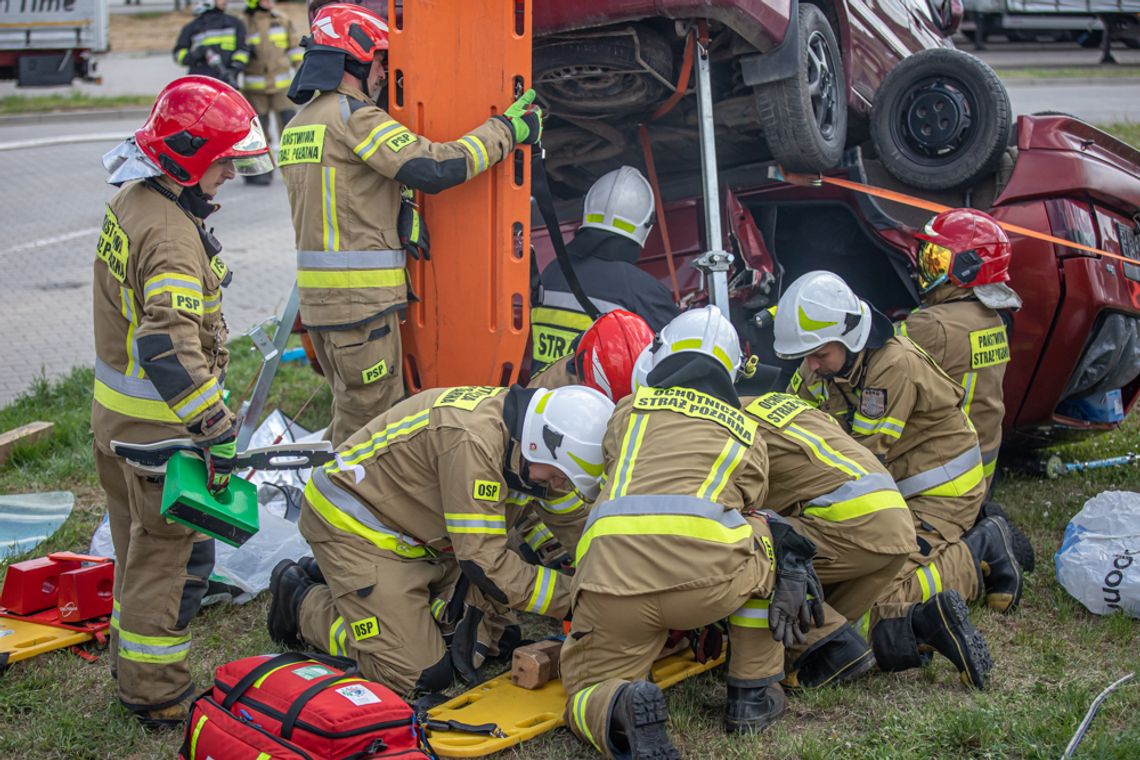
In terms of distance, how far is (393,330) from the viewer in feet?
17.4

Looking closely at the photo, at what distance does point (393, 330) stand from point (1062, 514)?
3.10 m

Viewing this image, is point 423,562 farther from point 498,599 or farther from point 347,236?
point 347,236

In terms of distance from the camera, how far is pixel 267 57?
12914mm

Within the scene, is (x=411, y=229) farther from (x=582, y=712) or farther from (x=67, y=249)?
(x=67, y=249)

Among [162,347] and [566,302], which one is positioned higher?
[162,347]

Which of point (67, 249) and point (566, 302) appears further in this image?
point (67, 249)

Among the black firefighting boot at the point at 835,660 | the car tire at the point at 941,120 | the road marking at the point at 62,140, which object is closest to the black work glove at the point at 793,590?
the black firefighting boot at the point at 835,660

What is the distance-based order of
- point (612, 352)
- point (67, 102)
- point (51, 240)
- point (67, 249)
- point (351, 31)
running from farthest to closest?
point (67, 102)
point (51, 240)
point (67, 249)
point (351, 31)
point (612, 352)

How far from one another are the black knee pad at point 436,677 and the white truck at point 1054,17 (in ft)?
→ 63.6

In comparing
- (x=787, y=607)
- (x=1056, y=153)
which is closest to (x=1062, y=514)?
(x=1056, y=153)

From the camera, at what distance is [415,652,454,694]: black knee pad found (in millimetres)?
4238

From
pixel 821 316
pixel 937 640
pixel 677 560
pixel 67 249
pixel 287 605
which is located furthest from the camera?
pixel 67 249

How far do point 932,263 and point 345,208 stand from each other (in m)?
2.49

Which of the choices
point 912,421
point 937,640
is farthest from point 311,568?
point 912,421
